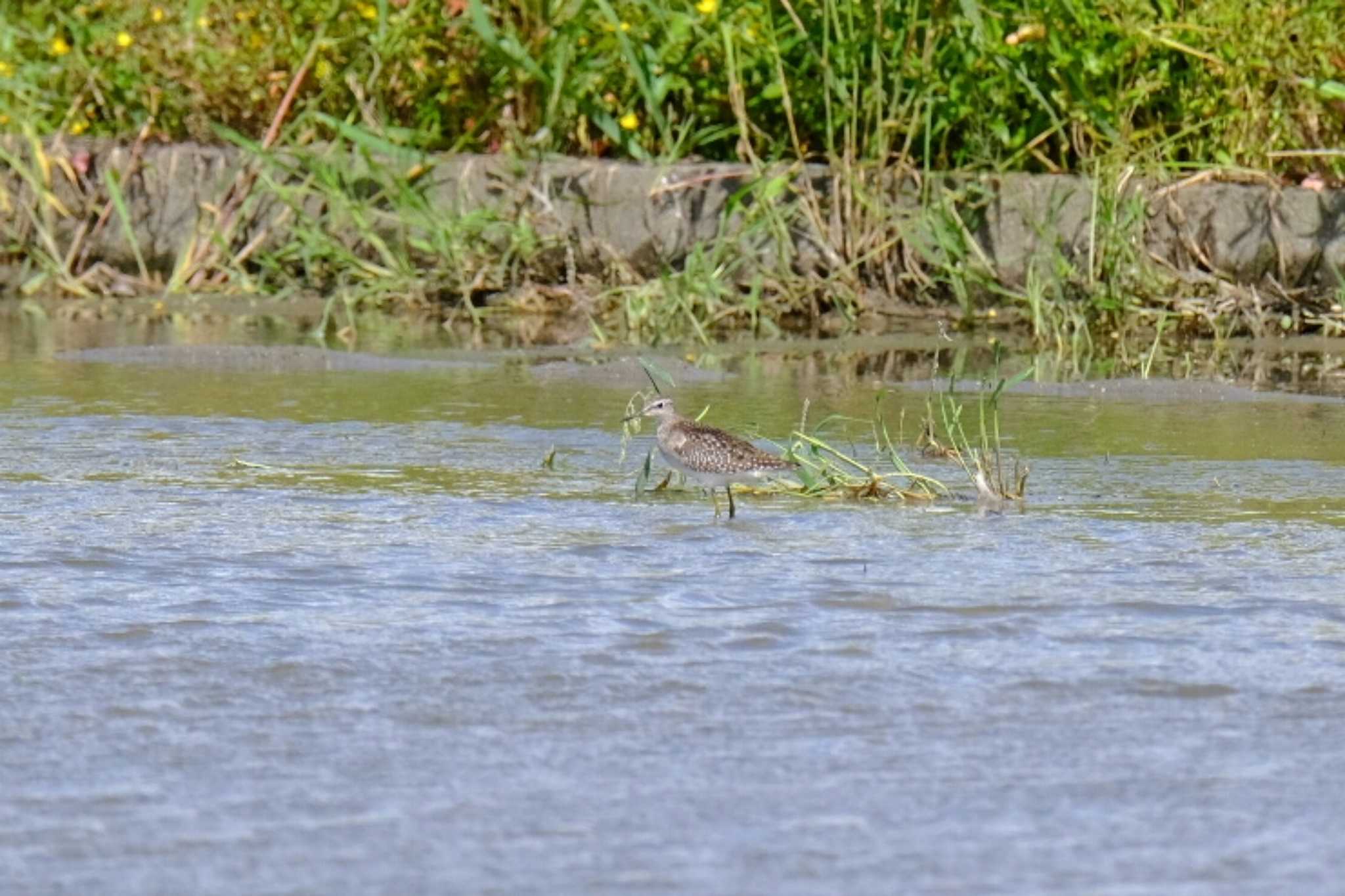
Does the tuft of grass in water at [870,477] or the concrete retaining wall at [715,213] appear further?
the concrete retaining wall at [715,213]

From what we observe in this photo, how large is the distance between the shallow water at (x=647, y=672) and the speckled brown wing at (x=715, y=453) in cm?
12

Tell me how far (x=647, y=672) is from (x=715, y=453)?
161 cm

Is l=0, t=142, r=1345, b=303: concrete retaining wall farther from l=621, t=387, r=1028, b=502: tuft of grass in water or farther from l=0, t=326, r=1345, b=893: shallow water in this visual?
l=621, t=387, r=1028, b=502: tuft of grass in water

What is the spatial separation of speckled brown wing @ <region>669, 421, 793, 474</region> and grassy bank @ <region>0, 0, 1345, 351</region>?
269 cm

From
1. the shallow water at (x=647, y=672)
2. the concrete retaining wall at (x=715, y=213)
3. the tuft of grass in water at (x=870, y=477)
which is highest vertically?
the concrete retaining wall at (x=715, y=213)

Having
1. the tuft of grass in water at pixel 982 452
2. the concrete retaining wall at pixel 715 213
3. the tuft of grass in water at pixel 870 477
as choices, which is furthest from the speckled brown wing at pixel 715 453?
the concrete retaining wall at pixel 715 213

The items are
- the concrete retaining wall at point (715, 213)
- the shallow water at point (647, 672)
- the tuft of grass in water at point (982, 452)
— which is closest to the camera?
the shallow water at point (647, 672)

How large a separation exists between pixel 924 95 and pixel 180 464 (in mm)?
3942

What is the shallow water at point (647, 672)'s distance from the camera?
2.92m

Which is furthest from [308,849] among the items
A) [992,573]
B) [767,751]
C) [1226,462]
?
[1226,462]

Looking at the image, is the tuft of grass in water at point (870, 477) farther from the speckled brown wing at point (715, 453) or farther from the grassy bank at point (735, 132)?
the grassy bank at point (735, 132)

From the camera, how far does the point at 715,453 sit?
5355mm

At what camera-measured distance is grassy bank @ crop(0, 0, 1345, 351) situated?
8555mm

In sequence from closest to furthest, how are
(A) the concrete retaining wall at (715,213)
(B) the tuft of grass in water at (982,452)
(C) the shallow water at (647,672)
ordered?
(C) the shallow water at (647,672)
(B) the tuft of grass in water at (982,452)
(A) the concrete retaining wall at (715,213)
